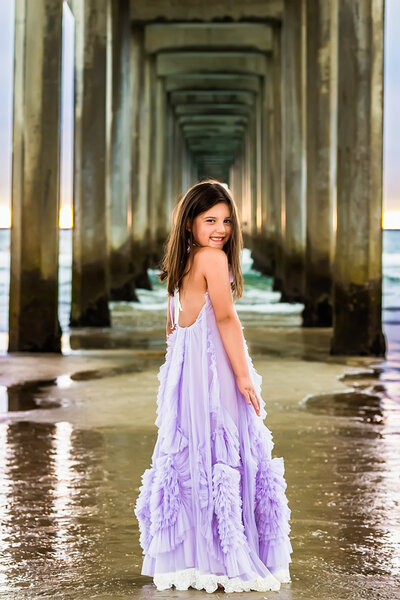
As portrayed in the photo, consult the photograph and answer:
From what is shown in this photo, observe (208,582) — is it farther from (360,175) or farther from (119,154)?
(119,154)

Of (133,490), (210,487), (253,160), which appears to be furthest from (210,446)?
(253,160)

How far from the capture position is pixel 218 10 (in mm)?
25703

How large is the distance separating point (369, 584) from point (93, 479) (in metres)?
2.15

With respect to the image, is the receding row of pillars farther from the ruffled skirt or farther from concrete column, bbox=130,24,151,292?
the ruffled skirt

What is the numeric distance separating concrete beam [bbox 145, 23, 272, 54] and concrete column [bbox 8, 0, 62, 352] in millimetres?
16565

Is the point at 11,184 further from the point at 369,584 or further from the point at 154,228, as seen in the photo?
the point at 154,228

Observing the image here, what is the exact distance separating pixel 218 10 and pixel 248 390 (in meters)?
23.1

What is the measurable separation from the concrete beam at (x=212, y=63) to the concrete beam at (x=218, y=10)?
6640 mm

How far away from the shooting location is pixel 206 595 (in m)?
3.62

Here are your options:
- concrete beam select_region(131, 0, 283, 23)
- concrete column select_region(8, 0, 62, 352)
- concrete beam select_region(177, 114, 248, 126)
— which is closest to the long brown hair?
concrete column select_region(8, 0, 62, 352)

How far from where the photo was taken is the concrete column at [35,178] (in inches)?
481

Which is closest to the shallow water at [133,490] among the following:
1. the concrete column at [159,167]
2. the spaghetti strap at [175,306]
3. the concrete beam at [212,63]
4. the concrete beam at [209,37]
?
the spaghetti strap at [175,306]

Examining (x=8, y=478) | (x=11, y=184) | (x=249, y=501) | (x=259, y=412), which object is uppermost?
(x=11, y=184)

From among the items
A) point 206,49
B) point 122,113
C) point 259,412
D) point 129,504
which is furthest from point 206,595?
point 206,49
